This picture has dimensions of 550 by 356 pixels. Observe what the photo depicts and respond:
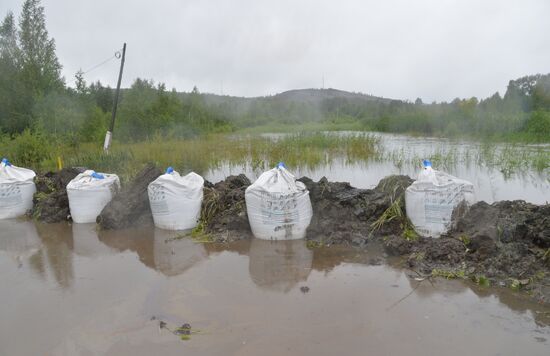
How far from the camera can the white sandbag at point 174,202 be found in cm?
451

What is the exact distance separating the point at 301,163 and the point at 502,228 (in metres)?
5.03

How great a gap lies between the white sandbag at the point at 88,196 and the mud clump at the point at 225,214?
1.26 meters

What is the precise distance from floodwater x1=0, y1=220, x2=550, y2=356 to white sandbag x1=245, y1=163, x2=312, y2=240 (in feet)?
0.59

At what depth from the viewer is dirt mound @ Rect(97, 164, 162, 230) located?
4707 millimetres

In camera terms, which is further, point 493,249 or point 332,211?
point 332,211

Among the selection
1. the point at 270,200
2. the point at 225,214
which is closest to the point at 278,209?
the point at 270,200

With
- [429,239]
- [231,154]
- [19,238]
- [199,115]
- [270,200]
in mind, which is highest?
[199,115]

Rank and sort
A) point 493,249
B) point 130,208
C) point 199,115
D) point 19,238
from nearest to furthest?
point 493,249, point 19,238, point 130,208, point 199,115

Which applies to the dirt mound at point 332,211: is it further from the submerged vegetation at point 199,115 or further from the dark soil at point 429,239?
the submerged vegetation at point 199,115

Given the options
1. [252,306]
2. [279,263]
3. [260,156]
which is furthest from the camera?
[260,156]

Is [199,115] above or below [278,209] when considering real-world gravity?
above

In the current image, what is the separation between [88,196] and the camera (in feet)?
16.4

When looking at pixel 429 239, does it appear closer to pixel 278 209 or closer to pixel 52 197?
pixel 278 209

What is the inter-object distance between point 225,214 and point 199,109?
14.1 meters
